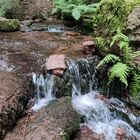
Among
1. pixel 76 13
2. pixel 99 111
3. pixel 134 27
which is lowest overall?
pixel 99 111

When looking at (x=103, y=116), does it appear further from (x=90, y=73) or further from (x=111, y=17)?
(x=111, y=17)

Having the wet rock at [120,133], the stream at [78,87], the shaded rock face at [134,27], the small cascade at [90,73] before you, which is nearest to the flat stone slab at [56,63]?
the stream at [78,87]

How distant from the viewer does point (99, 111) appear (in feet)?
18.2

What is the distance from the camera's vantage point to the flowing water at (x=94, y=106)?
5199 mm

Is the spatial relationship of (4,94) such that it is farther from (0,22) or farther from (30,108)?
(0,22)

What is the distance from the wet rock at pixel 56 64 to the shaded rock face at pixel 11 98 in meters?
0.65

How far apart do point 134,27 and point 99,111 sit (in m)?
1.86

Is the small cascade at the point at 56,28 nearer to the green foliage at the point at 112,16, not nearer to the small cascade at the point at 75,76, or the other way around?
the green foliage at the point at 112,16

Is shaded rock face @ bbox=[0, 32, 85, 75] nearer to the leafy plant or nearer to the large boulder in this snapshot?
the large boulder

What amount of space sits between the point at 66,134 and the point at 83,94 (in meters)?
1.80

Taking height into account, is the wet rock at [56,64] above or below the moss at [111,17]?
below

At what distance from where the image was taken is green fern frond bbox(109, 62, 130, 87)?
529 centimetres

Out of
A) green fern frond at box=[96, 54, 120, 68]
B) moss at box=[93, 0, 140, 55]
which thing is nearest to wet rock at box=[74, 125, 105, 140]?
green fern frond at box=[96, 54, 120, 68]

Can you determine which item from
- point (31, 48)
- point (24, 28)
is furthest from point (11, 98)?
point (24, 28)
